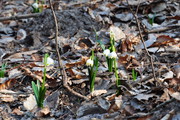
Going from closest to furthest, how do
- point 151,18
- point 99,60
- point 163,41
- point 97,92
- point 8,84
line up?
1. point 97,92
2. point 8,84
3. point 99,60
4. point 163,41
5. point 151,18

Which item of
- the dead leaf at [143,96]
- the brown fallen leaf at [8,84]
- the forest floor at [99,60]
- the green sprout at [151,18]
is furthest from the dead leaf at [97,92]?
the green sprout at [151,18]

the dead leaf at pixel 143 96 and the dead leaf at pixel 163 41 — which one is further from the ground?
the dead leaf at pixel 163 41

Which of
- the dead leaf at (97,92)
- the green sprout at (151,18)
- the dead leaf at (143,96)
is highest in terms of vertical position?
the green sprout at (151,18)

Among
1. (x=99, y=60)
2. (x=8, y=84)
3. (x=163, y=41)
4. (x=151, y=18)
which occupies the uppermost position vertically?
(x=151, y=18)

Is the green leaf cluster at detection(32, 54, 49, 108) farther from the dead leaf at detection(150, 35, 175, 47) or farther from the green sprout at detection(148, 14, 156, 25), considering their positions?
the green sprout at detection(148, 14, 156, 25)

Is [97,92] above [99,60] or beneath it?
beneath

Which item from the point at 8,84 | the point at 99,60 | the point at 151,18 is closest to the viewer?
the point at 8,84

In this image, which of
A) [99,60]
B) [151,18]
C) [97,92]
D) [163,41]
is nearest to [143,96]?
[97,92]

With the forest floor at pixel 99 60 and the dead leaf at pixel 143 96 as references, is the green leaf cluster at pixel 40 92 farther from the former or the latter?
the dead leaf at pixel 143 96

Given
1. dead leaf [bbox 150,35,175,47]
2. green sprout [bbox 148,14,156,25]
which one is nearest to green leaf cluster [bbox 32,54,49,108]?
dead leaf [bbox 150,35,175,47]

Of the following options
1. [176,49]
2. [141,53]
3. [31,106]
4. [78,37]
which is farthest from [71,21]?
[31,106]

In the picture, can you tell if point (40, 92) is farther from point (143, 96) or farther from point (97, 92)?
point (143, 96)
